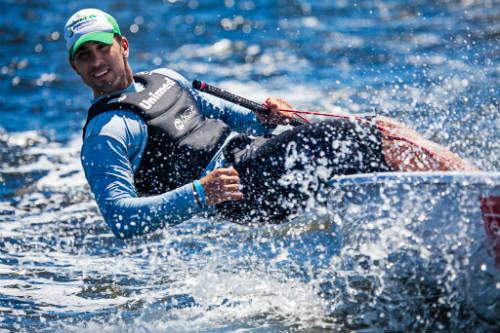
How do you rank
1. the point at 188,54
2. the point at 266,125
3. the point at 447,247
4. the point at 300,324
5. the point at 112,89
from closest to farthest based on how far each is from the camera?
the point at 447,247, the point at 300,324, the point at 112,89, the point at 266,125, the point at 188,54

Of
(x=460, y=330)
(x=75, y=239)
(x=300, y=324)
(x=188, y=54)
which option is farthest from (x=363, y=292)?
(x=188, y=54)

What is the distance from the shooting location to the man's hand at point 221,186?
12.1 feet

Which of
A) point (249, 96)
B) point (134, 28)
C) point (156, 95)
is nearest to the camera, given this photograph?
point (156, 95)

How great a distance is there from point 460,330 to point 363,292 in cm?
64

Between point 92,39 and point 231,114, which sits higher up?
point 92,39

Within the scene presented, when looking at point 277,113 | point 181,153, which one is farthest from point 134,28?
point 181,153

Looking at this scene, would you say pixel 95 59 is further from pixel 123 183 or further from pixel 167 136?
pixel 123 183

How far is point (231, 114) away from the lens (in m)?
4.65

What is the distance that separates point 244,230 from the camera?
536cm

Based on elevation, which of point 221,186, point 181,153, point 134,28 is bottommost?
point 221,186

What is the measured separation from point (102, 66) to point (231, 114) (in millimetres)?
834

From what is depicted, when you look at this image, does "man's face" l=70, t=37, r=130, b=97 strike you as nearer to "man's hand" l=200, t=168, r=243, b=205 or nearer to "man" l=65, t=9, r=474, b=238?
"man" l=65, t=9, r=474, b=238

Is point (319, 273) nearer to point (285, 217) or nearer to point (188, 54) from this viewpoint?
point (285, 217)

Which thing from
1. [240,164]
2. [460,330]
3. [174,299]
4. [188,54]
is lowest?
[460,330]
